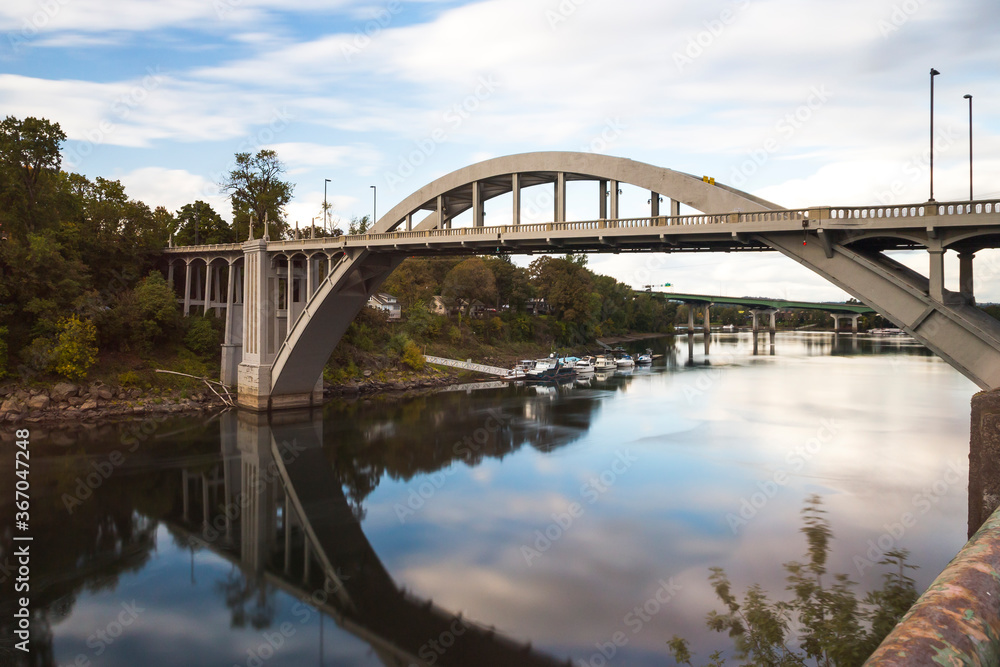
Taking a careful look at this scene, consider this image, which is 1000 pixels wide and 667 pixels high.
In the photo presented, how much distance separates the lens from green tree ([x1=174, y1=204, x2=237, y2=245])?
151 feet

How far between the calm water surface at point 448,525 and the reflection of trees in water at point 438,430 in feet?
0.56

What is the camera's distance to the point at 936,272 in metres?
12.8

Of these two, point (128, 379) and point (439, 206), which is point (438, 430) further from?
point (128, 379)

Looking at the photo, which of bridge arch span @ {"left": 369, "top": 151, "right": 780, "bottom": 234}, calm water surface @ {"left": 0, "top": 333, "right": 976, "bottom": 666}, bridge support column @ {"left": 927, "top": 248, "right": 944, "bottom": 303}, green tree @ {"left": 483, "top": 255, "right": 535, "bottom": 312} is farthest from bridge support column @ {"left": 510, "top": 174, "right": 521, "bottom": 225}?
green tree @ {"left": 483, "top": 255, "right": 535, "bottom": 312}

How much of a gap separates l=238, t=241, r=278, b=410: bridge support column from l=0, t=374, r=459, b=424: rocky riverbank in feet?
7.71

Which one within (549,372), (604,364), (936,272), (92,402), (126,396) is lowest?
(92,402)

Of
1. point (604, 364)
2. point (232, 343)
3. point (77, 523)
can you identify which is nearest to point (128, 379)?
point (232, 343)

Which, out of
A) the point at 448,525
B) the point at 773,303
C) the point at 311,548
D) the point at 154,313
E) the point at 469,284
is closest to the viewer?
the point at 311,548

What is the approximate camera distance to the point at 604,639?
11.0 meters

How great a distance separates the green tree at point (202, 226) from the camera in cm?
4606

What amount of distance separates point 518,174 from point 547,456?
33.8 ft

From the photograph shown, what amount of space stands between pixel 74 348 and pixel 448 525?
2078cm

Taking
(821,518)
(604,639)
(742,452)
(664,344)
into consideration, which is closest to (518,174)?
(742,452)

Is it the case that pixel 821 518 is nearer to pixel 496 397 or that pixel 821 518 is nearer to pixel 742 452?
pixel 742 452
